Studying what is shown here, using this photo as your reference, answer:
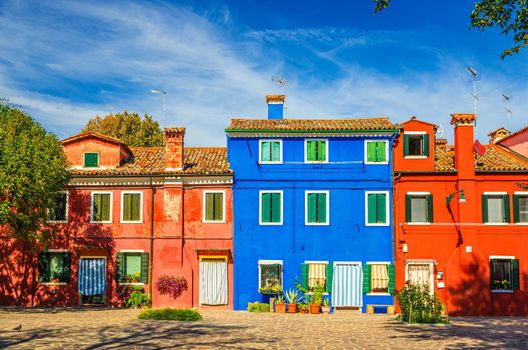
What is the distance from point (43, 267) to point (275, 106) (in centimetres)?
1461

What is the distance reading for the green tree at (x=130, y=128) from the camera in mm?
49781

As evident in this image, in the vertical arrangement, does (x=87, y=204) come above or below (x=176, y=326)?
above

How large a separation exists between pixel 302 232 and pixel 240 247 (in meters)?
3.12

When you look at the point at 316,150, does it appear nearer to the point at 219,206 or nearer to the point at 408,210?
the point at 408,210

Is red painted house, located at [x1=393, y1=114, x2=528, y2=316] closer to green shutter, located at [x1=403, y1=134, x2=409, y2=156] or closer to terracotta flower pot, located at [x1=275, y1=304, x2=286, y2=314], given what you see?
green shutter, located at [x1=403, y1=134, x2=409, y2=156]

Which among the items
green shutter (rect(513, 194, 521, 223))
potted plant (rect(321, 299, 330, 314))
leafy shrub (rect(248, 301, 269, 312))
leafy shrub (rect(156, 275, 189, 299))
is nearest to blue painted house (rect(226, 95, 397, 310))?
potted plant (rect(321, 299, 330, 314))

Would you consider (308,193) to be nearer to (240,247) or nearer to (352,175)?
(352,175)

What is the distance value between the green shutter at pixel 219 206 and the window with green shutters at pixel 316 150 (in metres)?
4.75

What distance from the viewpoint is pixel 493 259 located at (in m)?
28.5

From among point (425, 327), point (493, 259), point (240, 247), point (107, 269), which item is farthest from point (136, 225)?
point (493, 259)

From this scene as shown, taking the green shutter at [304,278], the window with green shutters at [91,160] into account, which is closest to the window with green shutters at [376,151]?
the green shutter at [304,278]

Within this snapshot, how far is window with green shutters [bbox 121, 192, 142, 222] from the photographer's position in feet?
98.0

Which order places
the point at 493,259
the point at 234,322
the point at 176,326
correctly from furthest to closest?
the point at 493,259 < the point at 234,322 < the point at 176,326

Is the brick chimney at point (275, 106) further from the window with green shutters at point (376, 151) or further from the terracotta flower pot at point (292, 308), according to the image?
the terracotta flower pot at point (292, 308)
